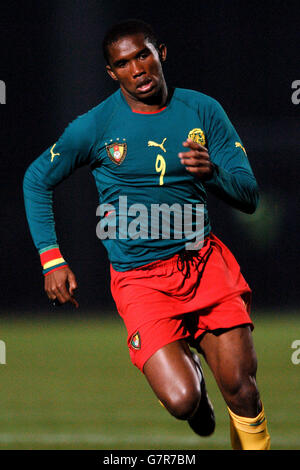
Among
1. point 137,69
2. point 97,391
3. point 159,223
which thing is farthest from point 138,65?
point 97,391

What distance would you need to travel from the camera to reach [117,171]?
3.81m

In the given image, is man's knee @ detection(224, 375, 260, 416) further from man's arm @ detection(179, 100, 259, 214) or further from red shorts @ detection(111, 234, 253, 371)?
man's arm @ detection(179, 100, 259, 214)

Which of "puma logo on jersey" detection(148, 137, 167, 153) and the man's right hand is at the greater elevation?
"puma logo on jersey" detection(148, 137, 167, 153)

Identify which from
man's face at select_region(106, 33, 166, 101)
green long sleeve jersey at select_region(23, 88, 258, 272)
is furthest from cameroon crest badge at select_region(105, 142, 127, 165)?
man's face at select_region(106, 33, 166, 101)

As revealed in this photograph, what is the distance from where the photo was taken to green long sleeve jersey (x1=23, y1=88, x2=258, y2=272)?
3.77 meters

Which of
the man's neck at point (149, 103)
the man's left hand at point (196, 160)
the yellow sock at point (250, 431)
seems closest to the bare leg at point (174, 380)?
the yellow sock at point (250, 431)

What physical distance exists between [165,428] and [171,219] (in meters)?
1.59

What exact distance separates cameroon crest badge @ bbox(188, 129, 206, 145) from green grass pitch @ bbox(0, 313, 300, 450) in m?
1.63

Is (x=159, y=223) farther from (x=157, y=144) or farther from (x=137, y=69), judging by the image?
(x=137, y=69)

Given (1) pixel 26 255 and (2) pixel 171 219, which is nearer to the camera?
(2) pixel 171 219

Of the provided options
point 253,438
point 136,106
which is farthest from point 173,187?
point 253,438

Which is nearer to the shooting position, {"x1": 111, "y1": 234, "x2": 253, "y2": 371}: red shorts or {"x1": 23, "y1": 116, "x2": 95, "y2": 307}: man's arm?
{"x1": 111, "y1": 234, "x2": 253, "y2": 371}: red shorts

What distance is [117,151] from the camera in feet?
12.4

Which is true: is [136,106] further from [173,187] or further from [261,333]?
[261,333]
